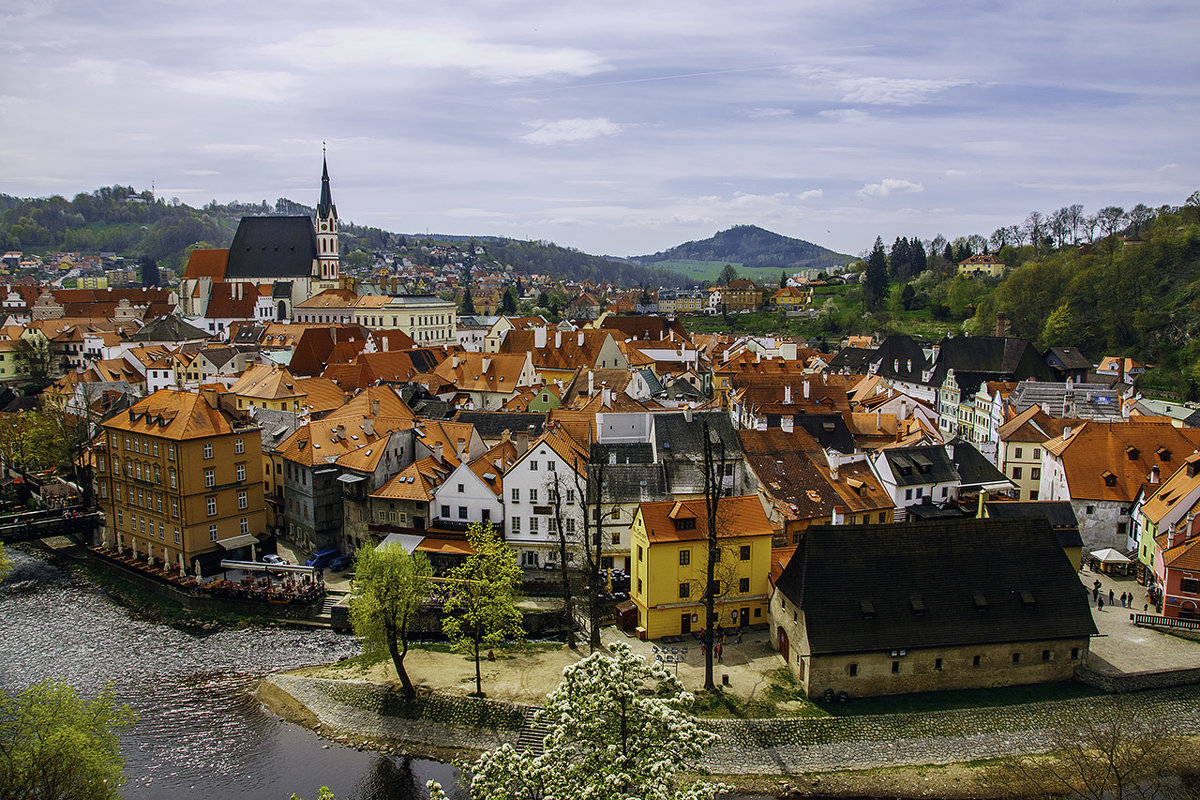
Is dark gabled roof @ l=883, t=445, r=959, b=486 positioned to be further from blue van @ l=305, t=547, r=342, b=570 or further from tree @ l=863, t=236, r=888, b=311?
tree @ l=863, t=236, r=888, b=311

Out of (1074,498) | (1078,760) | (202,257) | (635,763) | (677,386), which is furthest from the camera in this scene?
(202,257)

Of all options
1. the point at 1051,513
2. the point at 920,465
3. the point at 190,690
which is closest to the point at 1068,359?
the point at 920,465

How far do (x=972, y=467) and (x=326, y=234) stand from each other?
112 m

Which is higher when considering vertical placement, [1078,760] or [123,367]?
[123,367]

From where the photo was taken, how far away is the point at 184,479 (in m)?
46.8

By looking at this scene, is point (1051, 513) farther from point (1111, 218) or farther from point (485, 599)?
point (1111, 218)

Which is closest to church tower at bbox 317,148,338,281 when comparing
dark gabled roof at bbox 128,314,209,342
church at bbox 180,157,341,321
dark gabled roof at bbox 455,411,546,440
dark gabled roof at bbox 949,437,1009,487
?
church at bbox 180,157,341,321

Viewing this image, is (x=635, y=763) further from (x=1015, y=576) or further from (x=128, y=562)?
(x=128, y=562)

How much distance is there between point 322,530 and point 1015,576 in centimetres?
3543

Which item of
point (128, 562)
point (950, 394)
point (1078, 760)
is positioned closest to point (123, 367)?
point (128, 562)

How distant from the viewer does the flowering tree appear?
693 inches

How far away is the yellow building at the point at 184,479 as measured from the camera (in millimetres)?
47250

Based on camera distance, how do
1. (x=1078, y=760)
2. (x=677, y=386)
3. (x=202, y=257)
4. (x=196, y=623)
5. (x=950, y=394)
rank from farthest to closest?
(x=202, y=257), (x=950, y=394), (x=677, y=386), (x=196, y=623), (x=1078, y=760)

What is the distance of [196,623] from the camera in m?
43.1
